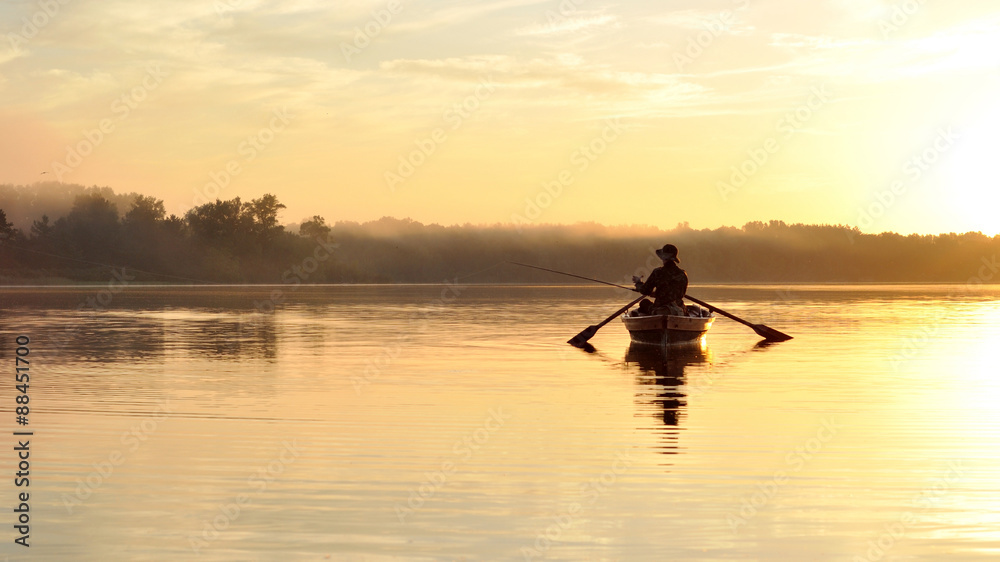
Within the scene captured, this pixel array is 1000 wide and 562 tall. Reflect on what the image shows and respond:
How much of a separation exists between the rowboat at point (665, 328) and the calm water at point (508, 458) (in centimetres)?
365

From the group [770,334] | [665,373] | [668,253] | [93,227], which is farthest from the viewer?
[93,227]

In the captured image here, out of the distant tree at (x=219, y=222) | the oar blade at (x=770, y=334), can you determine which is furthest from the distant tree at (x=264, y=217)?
the oar blade at (x=770, y=334)

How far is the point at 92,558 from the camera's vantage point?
846cm

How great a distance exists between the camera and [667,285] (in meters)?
30.8

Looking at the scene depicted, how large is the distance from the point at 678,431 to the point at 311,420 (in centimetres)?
528

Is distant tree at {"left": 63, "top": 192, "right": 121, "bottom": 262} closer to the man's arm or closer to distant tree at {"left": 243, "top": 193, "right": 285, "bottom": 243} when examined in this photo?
distant tree at {"left": 243, "top": 193, "right": 285, "bottom": 243}

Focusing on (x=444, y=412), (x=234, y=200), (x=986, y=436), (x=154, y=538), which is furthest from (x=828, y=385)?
(x=234, y=200)

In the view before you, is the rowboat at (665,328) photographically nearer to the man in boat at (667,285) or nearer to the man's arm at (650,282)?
the man in boat at (667,285)

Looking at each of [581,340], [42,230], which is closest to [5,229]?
[42,230]

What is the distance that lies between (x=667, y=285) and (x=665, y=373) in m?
6.61

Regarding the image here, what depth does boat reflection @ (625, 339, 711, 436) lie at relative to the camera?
17.6 meters

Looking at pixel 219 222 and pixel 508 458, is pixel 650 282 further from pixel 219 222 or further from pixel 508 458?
pixel 219 222

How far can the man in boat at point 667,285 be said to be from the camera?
100ft

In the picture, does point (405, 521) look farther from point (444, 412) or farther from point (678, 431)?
point (444, 412)
